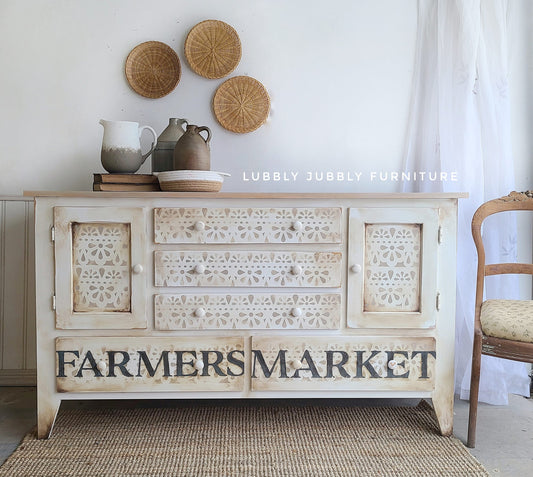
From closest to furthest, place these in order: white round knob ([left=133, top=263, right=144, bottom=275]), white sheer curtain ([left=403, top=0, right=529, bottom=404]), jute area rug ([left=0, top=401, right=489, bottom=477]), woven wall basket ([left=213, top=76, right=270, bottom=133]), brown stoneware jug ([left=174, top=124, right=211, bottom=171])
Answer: jute area rug ([left=0, top=401, right=489, bottom=477])
white round knob ([left=133, top=263, right=144, bottom=275])
brown stoneware jug ([left=174, top=124, right=211, bottom=171])
white sheer curtain ([left=403, top=0, right=529, bottom=404])
woven wall basket ([left=213, top=76, right=270, bottom=133])

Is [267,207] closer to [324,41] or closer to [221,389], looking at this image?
[221,389]

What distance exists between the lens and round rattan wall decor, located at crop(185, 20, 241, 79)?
227 centimetres

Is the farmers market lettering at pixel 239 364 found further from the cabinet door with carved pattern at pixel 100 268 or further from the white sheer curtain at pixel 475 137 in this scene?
the white sheer curtain at pixel 475 137

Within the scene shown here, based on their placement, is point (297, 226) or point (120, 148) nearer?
point (297, 226)

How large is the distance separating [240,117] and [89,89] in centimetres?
73

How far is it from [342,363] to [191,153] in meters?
0.97

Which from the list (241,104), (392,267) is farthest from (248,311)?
(241,104)

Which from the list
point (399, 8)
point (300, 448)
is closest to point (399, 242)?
point (300, 448)

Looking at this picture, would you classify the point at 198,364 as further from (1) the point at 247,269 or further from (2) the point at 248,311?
(1) the point at 247,269

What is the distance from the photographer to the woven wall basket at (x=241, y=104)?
2.29 meters

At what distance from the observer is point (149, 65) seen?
2.28m

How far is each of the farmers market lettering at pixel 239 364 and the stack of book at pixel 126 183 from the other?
23.8 inches

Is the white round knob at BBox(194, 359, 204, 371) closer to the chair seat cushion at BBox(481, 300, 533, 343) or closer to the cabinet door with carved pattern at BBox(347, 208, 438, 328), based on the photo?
the cabinet door with carved pattern at BBox(347, 208, 438, 328)

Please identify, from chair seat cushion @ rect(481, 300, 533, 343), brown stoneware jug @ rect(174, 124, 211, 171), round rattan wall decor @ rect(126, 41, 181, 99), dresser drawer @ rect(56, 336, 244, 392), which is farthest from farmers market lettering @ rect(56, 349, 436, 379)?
round rattan wall decor @ rect(126, 41, 181, 99)
